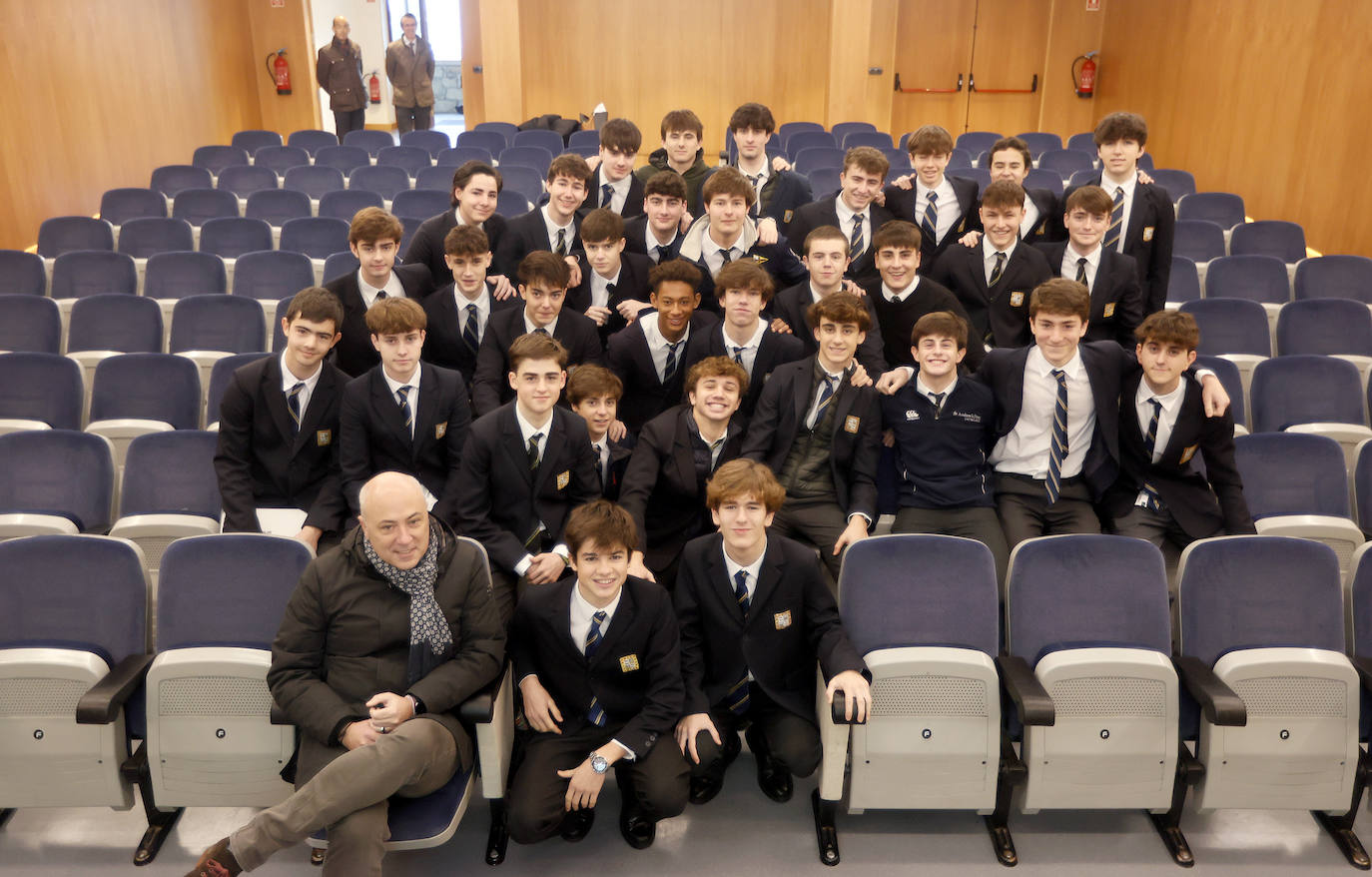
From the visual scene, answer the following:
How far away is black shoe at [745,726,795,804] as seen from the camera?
3.18m

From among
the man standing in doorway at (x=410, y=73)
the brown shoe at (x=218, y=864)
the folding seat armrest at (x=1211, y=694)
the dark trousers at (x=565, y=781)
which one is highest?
the man standing in doorway at (x=410, y=73)

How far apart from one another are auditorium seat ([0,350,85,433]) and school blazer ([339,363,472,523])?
178 centimetres

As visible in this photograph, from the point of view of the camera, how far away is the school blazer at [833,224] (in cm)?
472

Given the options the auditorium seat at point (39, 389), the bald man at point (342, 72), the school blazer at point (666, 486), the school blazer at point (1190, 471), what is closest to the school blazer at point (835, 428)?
the school blazer at point (666, 486)

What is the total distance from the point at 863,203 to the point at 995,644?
2.44 m

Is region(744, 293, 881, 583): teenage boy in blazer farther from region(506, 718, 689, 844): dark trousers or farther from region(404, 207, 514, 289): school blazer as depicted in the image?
region(404, 207, 514, 289): school blazer

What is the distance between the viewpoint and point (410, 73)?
11.4 metres

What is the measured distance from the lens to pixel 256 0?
12.4 meters

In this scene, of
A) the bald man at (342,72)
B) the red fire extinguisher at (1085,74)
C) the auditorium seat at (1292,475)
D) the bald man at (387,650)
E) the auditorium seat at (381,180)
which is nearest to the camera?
the bald man at (387,650)

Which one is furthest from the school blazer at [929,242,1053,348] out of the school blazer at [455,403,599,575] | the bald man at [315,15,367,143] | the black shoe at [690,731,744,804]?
the bald man at [315,15,367,143]

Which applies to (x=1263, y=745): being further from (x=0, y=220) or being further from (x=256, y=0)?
(x=256, y=0)

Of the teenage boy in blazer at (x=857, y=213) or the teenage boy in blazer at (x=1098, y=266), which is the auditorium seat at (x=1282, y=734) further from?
the teenage boy in blazer at (x=857, y=213)

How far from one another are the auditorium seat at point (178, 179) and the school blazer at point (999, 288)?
23.0 feet

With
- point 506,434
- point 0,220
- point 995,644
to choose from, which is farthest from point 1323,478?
point 0,220
